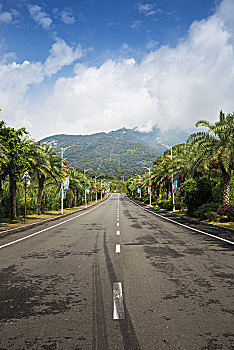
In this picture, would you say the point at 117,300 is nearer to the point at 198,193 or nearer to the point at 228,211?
the point at 228,211

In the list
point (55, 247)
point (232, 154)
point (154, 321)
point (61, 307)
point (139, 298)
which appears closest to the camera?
point (154, 321)

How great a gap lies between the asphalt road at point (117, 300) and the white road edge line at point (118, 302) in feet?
A: 0.05

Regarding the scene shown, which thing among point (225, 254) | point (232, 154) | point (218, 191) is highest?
point (232, 154)

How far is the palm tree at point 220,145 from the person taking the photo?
21302 millimetres

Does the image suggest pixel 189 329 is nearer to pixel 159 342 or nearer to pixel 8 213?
pixel 159 342

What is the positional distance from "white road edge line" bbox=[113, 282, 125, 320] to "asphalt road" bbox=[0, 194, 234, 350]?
0.02m

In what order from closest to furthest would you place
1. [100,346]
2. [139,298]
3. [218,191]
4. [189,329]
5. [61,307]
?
1. [100,346]
2. [189,329]
3. [61,307]
4. [139,298]
5. [218,191]

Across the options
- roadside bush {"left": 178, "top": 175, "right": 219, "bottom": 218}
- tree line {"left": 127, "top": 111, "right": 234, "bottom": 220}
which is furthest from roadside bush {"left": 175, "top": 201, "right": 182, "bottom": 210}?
roadside bush {"left": 178, "top": 175, "right": 219, "bottom": 218}

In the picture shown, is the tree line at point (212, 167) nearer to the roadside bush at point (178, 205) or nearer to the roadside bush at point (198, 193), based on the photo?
the roadside bush at point (198, 193)

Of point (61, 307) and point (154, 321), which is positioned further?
point (61, 307)

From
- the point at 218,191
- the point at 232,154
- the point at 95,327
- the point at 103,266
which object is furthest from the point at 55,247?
the point at 218,191

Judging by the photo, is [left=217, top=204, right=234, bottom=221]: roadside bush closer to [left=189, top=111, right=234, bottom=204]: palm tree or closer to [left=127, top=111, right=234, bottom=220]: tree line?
[left=127, top=111, right=234, bottom=220]: tree line

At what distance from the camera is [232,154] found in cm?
2130

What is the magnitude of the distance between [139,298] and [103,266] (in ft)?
9.09
